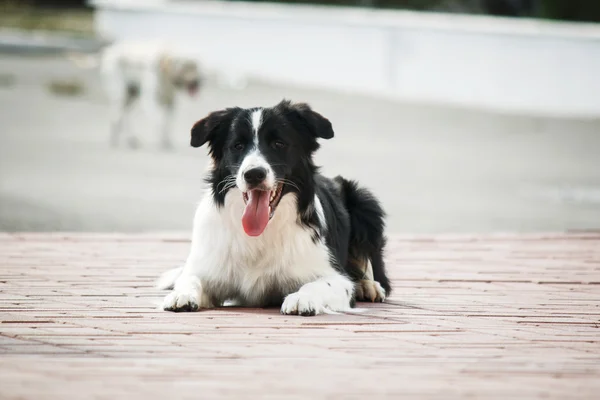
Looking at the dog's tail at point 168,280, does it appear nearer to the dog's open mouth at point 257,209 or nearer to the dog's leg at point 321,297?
the dog's open mouth at point 257,209

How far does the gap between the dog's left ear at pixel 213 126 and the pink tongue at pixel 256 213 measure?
384 millimetres

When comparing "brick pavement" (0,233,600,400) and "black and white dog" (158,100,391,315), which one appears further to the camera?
"black and white dog" (158,100,391,315)

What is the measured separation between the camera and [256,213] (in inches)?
237

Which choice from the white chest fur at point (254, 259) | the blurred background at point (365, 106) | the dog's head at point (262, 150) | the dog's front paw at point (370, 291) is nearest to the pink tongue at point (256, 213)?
the dog's head at point (262, 150)

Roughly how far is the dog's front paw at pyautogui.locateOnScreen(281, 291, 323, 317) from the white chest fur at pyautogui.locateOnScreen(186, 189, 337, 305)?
11.2 inches

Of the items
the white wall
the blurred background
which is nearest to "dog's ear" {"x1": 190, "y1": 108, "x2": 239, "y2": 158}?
the blurred background

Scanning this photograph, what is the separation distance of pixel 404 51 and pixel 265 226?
53.5 ft

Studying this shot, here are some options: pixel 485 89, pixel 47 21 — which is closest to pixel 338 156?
pixel 485 89

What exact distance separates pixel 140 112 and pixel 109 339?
15960 millimetres

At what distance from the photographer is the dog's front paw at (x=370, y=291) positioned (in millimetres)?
6496

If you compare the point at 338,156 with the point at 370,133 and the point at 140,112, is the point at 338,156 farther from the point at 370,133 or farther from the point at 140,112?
the point at 140,112

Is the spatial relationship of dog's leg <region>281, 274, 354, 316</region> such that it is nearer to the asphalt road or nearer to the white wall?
the asphalt road

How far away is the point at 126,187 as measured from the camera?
527 inches

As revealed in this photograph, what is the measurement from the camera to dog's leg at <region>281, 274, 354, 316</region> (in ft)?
19.3
